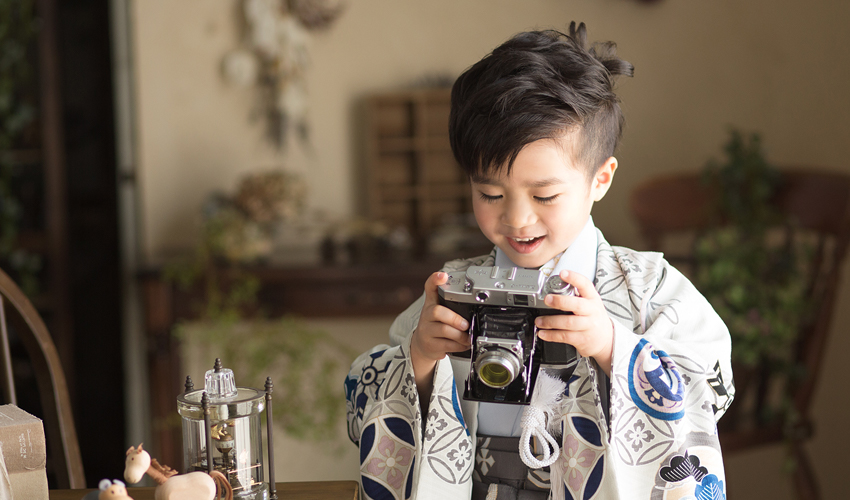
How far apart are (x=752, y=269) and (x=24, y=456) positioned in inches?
71.3

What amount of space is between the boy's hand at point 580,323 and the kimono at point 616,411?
3cm

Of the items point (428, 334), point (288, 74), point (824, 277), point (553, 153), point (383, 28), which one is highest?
point (383, 28)

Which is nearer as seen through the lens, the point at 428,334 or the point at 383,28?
the point at 428,334

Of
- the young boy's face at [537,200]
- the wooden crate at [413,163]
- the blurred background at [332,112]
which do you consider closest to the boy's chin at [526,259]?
the young boy's face at [537,200]

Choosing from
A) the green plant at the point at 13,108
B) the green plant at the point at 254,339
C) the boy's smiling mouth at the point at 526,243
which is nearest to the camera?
the boy's smiling mouth at the point at 526,243

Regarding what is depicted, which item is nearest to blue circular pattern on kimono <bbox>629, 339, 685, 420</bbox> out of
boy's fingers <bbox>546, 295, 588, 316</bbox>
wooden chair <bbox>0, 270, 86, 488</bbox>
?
Result: boy's fingers <bbox>546, 295, 588, 316</bbox>

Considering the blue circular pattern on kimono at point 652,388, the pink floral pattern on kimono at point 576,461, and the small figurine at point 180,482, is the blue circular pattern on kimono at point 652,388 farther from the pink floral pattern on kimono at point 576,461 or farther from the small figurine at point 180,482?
the small figurine at point 180,482

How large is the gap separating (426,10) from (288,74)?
1.66 ft

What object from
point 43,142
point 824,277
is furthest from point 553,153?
point 43,142

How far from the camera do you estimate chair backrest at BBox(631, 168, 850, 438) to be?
6.42 feet

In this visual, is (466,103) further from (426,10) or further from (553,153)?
(426,10)

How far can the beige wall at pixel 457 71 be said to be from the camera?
7.94 feet

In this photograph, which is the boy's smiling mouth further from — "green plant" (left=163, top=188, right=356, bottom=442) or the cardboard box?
"green plant" (left=163, top=188, right=356, bottom=442)

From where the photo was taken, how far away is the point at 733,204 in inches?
83.2
